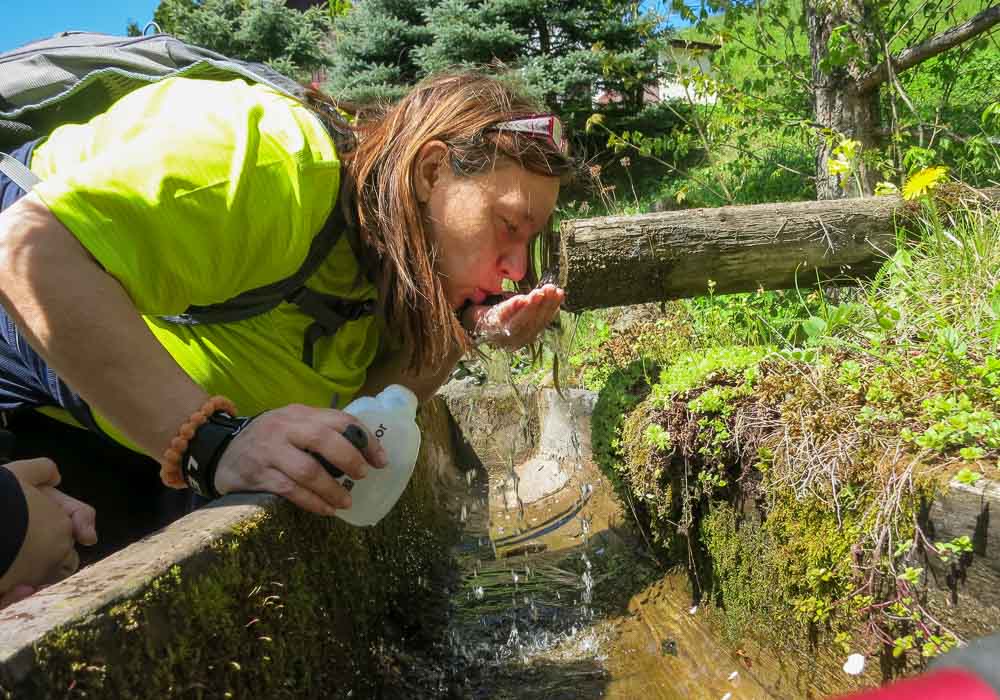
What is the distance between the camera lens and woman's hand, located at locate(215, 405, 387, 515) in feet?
4.83

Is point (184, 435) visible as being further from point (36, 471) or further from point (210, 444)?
point (36, 471)

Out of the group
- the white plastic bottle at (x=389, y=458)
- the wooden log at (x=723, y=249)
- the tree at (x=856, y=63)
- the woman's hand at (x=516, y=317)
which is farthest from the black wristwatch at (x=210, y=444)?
the tree at (x=856, y=63)

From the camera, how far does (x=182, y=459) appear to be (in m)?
Result: 1.50

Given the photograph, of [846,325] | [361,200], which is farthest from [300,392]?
[846,325]

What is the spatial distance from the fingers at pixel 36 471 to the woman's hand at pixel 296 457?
339mm

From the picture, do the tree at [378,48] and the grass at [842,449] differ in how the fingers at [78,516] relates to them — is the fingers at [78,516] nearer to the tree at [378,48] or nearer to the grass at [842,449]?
the grass at [842,449]

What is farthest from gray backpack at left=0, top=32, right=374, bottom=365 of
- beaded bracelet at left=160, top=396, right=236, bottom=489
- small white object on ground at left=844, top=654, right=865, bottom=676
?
small white object on ground at left=844, top=654, right=865, bottom=676

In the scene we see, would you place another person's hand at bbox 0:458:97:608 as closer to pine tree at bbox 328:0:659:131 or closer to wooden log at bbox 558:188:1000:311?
wooden log at bbox 558:188:1000:311

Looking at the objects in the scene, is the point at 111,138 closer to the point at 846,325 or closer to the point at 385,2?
the point at 846,325

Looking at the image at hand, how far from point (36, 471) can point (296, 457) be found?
20.9 inches

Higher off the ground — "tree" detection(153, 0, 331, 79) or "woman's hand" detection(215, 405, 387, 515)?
"tree" detection(153, 0, 331, 79)

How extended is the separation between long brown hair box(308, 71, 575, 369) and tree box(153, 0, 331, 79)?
10236mm

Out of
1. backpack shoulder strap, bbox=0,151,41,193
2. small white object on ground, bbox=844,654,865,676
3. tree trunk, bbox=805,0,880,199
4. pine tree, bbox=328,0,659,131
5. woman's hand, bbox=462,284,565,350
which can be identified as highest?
pine tree, bbox=328,0,659,131

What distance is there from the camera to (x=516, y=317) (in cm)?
221
